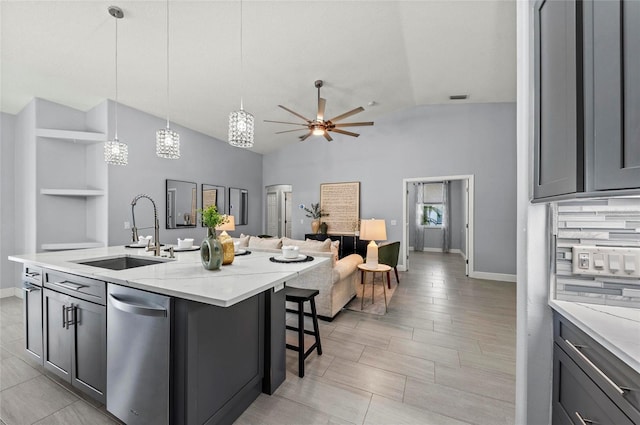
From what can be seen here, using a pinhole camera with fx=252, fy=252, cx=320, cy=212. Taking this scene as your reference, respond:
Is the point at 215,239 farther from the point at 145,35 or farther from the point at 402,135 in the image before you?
the point at 402,135

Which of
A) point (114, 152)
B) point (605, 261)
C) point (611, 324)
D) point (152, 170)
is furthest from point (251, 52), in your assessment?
point (611, 324)

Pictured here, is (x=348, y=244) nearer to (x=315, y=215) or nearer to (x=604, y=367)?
(x=315, y=215)

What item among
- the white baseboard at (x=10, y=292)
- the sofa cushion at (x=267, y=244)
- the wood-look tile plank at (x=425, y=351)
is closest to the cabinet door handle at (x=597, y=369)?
the wood-look tile plank at (x=425, y=351)

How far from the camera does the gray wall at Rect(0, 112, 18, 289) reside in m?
3.81

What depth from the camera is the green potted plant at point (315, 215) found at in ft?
20.7

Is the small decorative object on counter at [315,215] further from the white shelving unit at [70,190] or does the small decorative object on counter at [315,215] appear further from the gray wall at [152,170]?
the white shelving unit at [70,190]

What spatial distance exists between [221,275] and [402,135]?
5362 mm

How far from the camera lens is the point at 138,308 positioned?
1.32 m

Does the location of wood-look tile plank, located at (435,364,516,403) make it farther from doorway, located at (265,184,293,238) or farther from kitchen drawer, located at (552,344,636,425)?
doorway, located at (265,184,293,238)

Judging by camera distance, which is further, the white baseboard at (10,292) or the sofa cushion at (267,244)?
the white baseboard at (10,292)

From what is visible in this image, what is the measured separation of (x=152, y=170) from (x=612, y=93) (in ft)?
17.3

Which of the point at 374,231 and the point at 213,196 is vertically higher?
the point at 213,196

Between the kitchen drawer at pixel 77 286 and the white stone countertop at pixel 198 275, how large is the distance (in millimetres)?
54

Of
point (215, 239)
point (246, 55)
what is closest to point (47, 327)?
point (215, 239)
